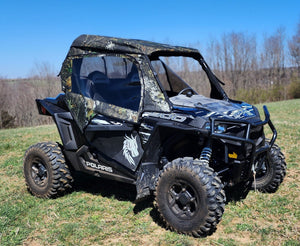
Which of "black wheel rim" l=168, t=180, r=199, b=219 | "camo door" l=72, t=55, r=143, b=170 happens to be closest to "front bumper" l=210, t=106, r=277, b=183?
"black wheel rim" l=168, t=180, r=199, b=219

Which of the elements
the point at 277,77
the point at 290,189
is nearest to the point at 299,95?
the point at 277,77

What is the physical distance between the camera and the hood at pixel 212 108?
3.81 meters

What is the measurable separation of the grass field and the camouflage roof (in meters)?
2.14

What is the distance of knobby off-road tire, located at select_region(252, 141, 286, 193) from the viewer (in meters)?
4.62

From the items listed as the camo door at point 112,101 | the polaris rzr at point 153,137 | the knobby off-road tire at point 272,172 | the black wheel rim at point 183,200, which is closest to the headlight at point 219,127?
the polaris rzr at point 153,137

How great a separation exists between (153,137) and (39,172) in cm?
218

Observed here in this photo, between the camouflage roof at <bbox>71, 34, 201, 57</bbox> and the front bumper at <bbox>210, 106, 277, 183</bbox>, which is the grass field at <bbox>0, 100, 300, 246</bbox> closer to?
the front bumper at <bbox>210, 106, 277, 183</bbox>

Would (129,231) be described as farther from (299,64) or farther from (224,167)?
(299,64)

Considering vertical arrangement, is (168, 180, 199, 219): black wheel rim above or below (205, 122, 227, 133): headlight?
below

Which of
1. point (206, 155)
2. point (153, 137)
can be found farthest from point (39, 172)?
point (206, 155)

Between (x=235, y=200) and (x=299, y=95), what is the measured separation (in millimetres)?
39139

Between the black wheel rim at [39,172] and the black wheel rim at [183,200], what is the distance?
2207 millimetres

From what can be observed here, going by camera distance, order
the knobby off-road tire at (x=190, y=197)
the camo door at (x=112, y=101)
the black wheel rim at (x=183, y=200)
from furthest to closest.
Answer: the camo door at (x=112, y=101) < the black wheel rim at (x=183, y=200) < the knobby off-road tire at (x=190, y=197)

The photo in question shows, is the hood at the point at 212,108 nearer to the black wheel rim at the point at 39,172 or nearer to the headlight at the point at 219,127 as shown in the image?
the headlight at the point at 219,127
